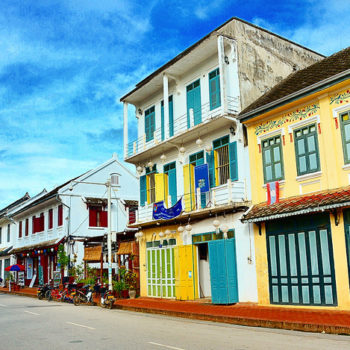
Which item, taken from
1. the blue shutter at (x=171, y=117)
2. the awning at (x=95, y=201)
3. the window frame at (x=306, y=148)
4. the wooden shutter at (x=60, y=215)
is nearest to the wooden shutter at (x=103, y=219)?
the awning at (x=95, y=201)

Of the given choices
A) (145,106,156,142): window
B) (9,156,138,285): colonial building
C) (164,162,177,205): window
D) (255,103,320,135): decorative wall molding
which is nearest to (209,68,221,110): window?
(255,103,320,135): decorative wall molding

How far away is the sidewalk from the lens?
10.9 meters

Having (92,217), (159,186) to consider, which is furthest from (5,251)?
(159,186)

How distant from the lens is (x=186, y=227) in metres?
19.4

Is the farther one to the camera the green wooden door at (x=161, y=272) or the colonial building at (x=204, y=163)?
the green wooden door at (x=161, y=272)

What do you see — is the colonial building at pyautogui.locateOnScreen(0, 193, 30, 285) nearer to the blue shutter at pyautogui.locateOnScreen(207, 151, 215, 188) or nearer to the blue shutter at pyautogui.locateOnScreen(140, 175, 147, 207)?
the blue shutter at pyautogui.locateOnScreen(140, 175, 147, 207)

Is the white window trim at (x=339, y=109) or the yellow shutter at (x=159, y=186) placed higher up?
the white window trim at (x=339, y=109)

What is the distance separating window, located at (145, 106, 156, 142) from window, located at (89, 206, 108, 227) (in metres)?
12.1

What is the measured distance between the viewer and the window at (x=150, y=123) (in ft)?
77.8

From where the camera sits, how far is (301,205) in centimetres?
1390

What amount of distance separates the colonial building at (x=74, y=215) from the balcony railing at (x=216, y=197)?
12489 mm

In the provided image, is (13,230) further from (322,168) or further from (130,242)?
(322,168)

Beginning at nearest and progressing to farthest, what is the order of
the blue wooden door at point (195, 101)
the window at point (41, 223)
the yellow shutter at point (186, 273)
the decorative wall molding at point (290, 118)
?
1. the decorative wall molding at point (290, 118)
2. the yellow shutter at point (186, 273)
3. the blue wooden door at point (195, 101)
4. the window at point (41, 223)

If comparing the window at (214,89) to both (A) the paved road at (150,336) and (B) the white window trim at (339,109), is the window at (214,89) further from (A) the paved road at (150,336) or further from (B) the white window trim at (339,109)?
(A) the paved road at (150,336)
